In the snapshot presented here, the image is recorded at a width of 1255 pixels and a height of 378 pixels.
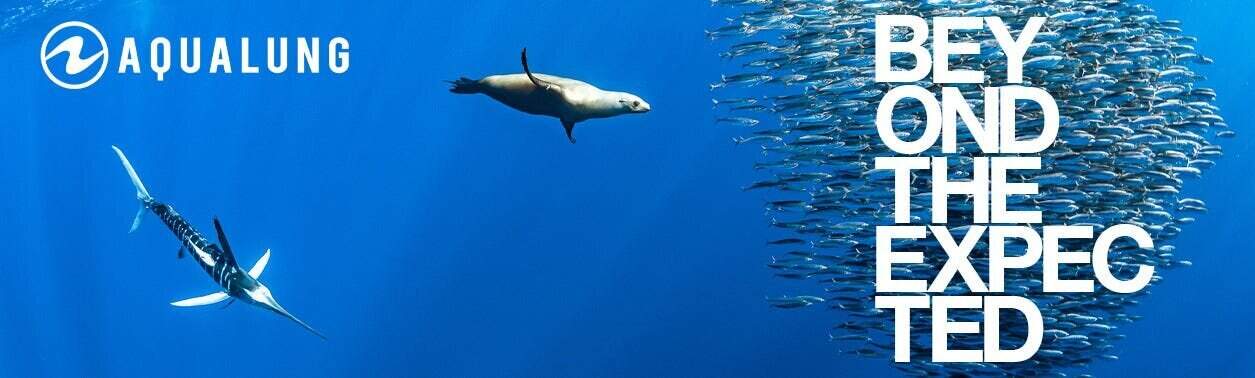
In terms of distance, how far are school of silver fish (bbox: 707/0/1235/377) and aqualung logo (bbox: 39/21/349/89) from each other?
3698 millimetres

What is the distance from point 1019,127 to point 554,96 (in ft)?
9.05

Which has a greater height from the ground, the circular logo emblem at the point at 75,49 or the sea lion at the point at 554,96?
the circular logo emblem at the point at 75,49

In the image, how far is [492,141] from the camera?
8.07 metres

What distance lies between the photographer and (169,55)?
24.0 ft

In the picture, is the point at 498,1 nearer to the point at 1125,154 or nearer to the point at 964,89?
the point at 964,89

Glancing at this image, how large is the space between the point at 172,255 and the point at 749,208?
5.22 m

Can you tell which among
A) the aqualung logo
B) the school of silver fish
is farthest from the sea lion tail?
the aqualung logo

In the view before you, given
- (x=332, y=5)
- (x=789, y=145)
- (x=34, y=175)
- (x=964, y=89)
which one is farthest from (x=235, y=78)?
(x=964, y=89)

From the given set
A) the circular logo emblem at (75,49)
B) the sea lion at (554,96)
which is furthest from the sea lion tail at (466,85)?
the circular logo emblem at (75,49)

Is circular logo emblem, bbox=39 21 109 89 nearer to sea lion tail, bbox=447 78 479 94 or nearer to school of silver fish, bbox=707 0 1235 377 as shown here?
sea lion tail, bbox=447 78 479 94

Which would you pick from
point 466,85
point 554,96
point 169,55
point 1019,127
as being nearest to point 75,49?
point 169,55

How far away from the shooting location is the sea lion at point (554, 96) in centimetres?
515

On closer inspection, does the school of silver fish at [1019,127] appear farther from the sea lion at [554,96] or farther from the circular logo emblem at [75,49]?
the circular logo emblem at [75,49]

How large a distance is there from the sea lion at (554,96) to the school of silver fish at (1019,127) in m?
0.67
